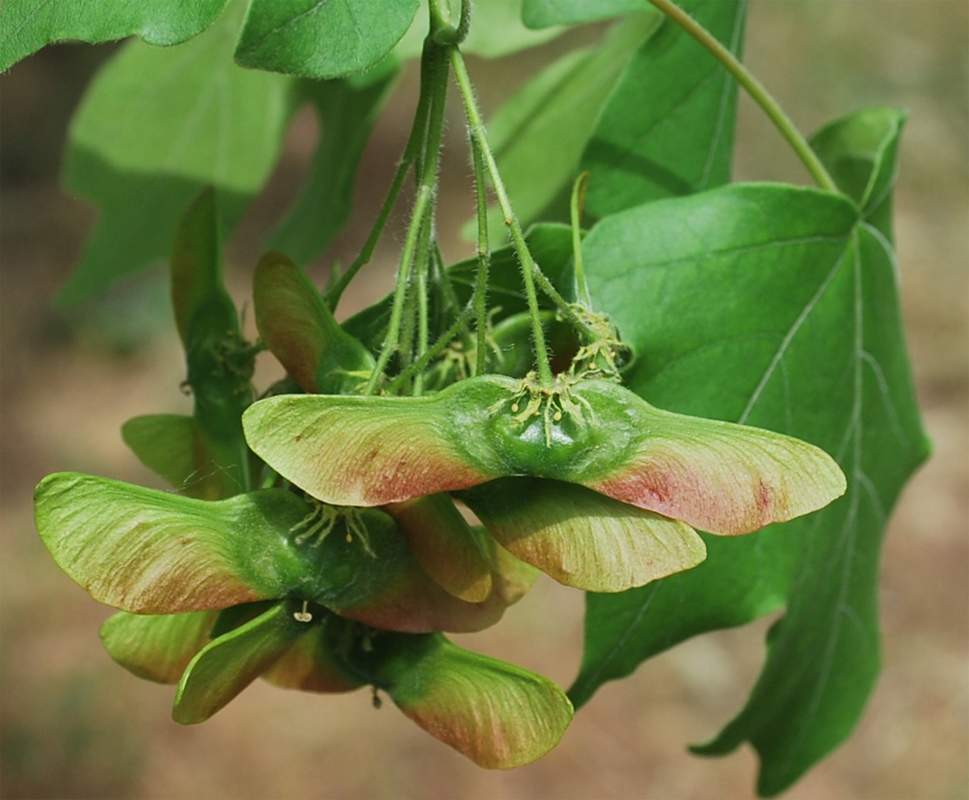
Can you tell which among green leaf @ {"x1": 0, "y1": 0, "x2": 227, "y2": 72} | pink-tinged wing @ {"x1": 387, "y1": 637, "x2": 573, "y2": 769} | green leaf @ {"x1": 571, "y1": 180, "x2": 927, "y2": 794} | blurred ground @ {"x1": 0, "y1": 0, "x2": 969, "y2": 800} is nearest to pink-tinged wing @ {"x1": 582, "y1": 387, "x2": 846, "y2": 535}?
pink-tinged wing @ {"x1": 387, "y1": 637, "x2": 573, "y2": 769}

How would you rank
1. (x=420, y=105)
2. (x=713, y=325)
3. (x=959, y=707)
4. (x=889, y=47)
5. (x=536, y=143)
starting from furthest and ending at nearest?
(x=889, y=47) → (x=959, y=707) → (x=536, y=143) → (x=713, y=325) → (x=420, y=105)

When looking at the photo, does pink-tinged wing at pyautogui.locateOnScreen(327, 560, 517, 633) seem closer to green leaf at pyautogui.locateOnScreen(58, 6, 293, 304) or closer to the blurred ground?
green leaf at pyautogui.locateOnScreen(58, 6, 293, 304)

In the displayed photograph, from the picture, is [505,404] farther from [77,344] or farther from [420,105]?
[77,344]

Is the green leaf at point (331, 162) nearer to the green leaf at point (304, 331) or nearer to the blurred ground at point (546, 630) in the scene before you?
the green leaf at point (304, 331)

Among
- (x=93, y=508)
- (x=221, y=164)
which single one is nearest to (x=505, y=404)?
(x=93, y=508)

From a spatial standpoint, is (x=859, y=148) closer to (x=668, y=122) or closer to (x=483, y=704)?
(x=668, y=122)

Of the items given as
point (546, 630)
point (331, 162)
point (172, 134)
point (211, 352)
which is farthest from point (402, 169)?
point (546, 630)
